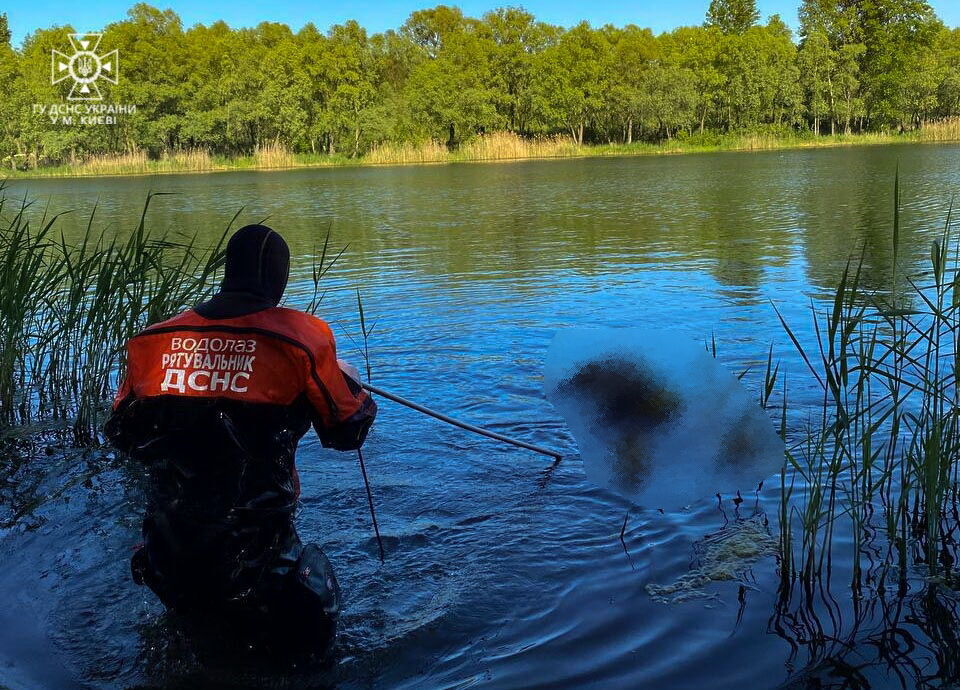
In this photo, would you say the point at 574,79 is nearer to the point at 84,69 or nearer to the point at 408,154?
the point at 408,154

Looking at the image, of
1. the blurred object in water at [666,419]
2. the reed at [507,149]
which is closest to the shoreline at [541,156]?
the reed at [507,149]

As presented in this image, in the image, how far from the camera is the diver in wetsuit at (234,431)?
2.96 metres

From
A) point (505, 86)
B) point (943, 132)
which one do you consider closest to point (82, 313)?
point (943, 132)

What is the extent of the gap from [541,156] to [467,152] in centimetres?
470

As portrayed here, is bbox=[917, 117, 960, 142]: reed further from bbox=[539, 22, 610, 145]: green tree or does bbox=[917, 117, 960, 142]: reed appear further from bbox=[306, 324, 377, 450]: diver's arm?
bbox=[306, 324, 377, 450]: diver's arm

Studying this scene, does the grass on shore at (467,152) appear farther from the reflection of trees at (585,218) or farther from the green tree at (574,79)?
the reflection of trees at (585,218)

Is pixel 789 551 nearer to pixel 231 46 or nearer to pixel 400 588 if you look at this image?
pixel 400 588

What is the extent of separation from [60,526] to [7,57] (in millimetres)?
76476

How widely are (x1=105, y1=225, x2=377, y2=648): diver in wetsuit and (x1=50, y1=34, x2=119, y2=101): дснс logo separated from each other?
68115 mm

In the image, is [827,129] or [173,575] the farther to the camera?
[827,129]

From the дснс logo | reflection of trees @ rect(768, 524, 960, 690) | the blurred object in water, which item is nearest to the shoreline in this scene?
the дснс logo

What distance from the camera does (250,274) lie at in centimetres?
313

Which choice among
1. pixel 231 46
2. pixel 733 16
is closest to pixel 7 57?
pixel 231 46

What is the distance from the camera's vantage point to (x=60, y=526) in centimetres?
492
